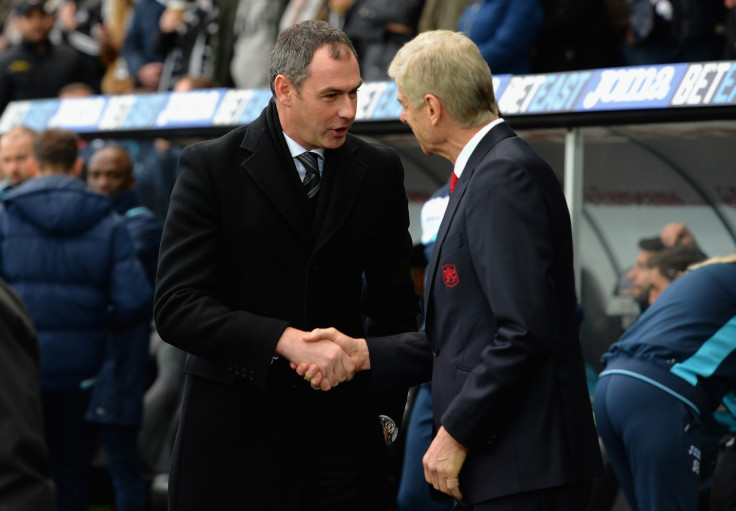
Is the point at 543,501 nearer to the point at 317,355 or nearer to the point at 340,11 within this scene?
the point at 317,355

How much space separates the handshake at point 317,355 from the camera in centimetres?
326

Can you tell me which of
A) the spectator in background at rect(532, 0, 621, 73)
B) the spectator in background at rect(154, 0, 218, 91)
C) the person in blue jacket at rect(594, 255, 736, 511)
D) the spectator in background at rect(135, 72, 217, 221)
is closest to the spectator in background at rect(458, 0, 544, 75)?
the spectator in background at rect(532, 0, 621, 73)

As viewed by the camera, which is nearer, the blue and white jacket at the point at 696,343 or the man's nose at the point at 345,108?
the man's nose at the point at 345,108

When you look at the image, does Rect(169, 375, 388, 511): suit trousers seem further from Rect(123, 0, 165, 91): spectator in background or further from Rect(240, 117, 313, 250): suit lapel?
Rect(123, 0, 165, 91): spectator in background

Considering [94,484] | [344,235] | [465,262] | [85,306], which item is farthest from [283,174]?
[94,484]

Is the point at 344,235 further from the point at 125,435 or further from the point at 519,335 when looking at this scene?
the point at 125,435

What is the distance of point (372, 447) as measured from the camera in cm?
356

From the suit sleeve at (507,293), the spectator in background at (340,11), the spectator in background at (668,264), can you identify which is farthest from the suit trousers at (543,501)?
the spectator in background at (340,11)

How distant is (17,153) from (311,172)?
438 cm

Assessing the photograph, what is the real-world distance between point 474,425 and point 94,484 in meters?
5.12

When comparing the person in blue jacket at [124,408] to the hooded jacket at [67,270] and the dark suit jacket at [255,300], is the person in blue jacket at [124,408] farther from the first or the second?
the dark suit jacket at [255,300]

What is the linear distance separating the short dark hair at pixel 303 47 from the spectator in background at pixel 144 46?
685 centimetres

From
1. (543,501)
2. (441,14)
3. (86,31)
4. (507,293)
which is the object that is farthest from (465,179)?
(86,31)

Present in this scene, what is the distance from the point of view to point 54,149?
6.41 metres
